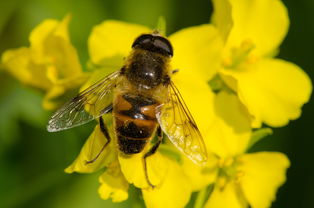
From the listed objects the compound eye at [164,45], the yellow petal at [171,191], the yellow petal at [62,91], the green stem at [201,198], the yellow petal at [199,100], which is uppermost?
the compound eye at [164,45]

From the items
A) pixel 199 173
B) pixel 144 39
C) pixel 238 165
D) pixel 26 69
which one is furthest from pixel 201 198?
pixel 26 69

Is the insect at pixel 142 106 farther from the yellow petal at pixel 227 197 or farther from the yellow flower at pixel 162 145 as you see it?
the yellow petal at pixel 227 197

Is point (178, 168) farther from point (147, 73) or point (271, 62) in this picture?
point (271, 62)

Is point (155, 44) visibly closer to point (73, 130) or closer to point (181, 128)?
point (181, 128)

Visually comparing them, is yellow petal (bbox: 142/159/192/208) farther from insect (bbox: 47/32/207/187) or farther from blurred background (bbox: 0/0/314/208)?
blurred background (bbox: 0/0/314/208)

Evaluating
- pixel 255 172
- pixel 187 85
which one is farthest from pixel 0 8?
pixel 255 172

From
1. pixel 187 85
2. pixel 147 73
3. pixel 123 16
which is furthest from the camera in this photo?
pixel 123 16

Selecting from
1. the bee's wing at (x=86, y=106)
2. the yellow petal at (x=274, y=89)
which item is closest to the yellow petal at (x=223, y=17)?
the yellow petal at (x=274, y=89)

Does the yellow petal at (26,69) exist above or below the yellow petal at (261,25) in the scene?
above
